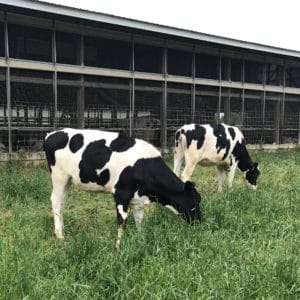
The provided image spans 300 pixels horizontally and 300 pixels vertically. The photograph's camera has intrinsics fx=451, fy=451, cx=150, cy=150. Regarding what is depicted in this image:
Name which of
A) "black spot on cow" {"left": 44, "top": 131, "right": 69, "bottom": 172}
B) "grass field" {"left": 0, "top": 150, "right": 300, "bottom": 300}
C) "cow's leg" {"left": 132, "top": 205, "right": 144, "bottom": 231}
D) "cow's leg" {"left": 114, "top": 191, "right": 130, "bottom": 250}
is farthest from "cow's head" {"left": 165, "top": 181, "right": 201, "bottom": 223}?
"black spot on cow" {"left": 44, "top": 131, "right": 69, "bottom": 172}

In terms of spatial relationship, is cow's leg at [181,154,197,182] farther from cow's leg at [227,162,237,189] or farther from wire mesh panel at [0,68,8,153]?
wire mesh panel at [0,68,8,153]

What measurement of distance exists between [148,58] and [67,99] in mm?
3220

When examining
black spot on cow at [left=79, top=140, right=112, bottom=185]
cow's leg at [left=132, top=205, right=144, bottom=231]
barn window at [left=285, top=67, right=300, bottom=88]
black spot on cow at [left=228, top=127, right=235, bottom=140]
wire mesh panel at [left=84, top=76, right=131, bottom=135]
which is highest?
barn window at [left=285, top=67, right=300, bottom=88]

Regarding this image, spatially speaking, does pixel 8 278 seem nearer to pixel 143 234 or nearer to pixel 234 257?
pixel 143 234

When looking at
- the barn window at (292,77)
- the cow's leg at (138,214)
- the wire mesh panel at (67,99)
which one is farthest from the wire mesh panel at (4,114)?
the barn window at (292,77)

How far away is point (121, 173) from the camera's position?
5574mm

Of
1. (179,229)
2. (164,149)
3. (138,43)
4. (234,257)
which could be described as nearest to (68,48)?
(138,43)

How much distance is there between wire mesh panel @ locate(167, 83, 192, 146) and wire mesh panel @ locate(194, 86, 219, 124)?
0.36m

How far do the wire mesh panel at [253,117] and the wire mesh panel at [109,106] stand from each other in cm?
536

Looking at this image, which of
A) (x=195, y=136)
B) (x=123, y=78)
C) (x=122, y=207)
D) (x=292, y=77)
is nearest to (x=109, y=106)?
(x=123, y=78)

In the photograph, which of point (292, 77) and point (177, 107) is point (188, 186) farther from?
point (292, 77)

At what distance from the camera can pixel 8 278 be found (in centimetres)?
373

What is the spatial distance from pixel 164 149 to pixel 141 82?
7.27ft

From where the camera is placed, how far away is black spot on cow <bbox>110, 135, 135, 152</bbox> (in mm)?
5754
